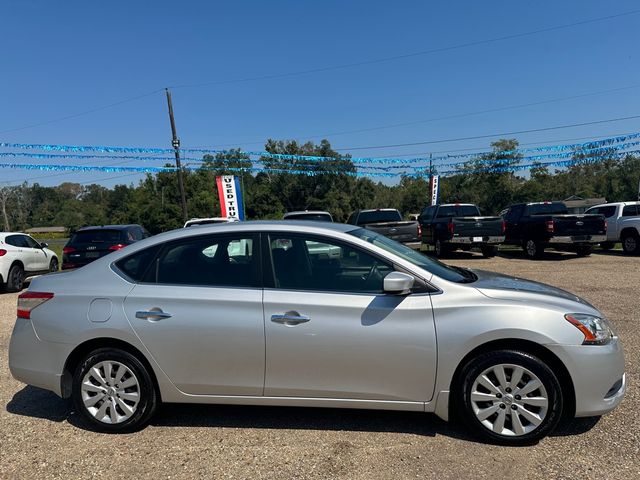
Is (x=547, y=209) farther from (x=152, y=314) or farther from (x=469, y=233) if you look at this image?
(x=152, y=314)

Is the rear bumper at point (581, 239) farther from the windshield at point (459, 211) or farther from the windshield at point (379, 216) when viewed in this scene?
the windshield at point (379, 216)

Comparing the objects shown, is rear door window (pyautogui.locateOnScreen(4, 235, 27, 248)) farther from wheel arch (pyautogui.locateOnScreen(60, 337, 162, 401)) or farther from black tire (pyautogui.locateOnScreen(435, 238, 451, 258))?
black tire (pyautogui.locateOnScreen(435, 238, 451, 258))

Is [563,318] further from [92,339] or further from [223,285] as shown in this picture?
[92,339]

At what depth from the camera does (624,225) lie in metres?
16.2

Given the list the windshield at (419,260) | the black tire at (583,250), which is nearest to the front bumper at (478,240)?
the black tire at (583,250)

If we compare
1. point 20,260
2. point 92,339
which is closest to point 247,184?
A: point 20,260

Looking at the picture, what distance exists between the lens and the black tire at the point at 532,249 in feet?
50.3

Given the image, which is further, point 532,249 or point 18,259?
point 532,249

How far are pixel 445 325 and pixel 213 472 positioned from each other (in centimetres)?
188

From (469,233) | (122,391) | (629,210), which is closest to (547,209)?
(469,233)

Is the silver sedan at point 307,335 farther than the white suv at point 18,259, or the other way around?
the white suv at point 18,259

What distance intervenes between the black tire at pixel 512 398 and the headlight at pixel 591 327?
1.19 ft

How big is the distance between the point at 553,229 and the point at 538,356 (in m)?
12.8

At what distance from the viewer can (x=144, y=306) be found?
11.7 feet
